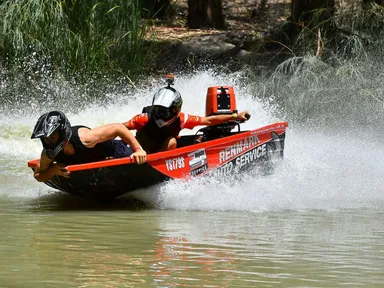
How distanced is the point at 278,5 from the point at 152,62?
6.63m

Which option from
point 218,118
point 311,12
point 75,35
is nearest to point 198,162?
point 218,118

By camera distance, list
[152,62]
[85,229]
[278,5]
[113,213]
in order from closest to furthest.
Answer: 1. [85,229]
2. [113,213]
3. [152,62]
4. [278,5]

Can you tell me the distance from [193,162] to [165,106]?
626 millimetres

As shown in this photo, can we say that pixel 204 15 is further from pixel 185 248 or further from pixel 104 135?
pixel 185 248

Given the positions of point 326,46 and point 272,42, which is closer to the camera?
point 326,46

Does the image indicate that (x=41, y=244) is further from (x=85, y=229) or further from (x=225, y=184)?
(x=225, y=184)

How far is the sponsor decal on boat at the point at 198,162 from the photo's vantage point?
926 centimetres

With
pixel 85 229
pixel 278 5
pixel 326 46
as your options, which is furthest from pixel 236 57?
pixel 85 229

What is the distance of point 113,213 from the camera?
862 cm

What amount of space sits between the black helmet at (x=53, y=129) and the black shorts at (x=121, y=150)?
0.83 m

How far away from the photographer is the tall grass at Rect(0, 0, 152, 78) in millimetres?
17016

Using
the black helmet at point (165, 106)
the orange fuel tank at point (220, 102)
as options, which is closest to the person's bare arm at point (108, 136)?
the black helmet at point (165, 106)

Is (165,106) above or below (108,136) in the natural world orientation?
above

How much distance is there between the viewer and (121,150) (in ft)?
30.2
